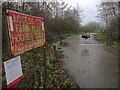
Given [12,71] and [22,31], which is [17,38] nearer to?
[22,31]

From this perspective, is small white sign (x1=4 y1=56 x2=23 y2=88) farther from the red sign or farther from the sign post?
the red sign

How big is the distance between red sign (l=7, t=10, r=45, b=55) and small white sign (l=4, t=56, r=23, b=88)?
0.17m

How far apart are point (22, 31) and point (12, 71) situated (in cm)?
79

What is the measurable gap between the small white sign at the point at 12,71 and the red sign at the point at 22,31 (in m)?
0.17

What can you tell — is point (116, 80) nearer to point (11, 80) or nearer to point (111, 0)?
point (11, 80)

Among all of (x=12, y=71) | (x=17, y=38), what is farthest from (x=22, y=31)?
(x=12, y=71)

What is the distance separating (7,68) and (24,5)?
8.45 metres

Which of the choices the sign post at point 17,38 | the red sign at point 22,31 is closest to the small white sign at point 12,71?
the sign post at point 17,38

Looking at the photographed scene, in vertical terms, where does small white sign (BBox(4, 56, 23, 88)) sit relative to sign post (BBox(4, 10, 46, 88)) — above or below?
below

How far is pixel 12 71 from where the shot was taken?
266 cm

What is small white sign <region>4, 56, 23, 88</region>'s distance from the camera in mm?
2546

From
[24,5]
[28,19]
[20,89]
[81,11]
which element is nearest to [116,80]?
[20,89]

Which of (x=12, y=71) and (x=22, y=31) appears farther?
(x=22, y=31)

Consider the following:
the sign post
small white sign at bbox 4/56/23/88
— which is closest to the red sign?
the sign post
